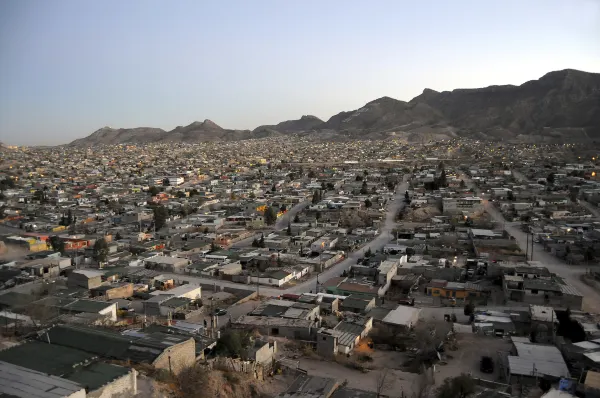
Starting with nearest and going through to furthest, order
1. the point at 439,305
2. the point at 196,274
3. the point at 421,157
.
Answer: the point at 439,305
the point at 196,274
the point at 421,157

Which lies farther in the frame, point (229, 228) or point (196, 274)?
point (229, 228)

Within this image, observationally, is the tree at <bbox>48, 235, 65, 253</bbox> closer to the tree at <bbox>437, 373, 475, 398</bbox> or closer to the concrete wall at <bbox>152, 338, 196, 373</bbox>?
the concrete wall at <bbox>152, 338, 196, 373</bbox>

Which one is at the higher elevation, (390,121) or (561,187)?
(390,121)

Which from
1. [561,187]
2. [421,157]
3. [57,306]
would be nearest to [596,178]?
[561,187]

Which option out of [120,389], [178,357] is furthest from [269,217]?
[120,389]

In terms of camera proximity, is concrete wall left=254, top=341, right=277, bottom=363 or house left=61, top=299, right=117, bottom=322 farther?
house left=61, top=299, right=117, bottom=322

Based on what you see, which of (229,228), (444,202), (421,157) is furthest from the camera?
(421,157)

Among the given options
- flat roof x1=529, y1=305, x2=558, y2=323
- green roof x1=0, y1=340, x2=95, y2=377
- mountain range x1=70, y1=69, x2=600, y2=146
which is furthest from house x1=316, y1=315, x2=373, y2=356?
mountain range x1=70, y1=69, x2=600, y2=146

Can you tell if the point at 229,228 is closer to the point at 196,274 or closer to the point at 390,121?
the point at 196,274
